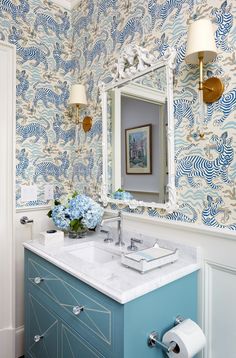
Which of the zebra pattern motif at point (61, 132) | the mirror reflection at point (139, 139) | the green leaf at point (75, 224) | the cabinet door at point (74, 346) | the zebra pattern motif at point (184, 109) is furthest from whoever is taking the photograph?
the zebra pattern motif at point (61, 132)

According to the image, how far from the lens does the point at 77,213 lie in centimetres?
168

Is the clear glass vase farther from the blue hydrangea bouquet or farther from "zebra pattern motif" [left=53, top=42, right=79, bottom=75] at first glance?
"zebra pattern motif" [left=53, top=42, right=79, bottom=75]

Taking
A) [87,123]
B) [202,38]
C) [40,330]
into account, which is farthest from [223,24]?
[40,330]

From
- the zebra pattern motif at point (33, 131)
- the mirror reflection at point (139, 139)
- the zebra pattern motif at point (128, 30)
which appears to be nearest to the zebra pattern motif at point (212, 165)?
the mirror reflection at point (139, 139)

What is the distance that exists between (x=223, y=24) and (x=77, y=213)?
1.28m

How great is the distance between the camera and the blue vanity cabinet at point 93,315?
3.29ft

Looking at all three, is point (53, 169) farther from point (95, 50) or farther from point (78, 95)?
point (95, 50)

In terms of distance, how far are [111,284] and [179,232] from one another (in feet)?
1.64

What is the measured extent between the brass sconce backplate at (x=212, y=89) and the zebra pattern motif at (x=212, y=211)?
0.46m

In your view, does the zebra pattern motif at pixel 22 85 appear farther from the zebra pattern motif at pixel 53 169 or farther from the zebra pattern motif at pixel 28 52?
the zebra pattern motif at pixel 53 169

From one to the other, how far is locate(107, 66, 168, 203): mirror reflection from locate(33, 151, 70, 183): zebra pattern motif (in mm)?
544

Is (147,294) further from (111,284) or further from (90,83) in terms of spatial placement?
(90,83)

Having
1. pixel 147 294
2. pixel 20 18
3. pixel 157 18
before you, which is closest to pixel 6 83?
pixel 20 18

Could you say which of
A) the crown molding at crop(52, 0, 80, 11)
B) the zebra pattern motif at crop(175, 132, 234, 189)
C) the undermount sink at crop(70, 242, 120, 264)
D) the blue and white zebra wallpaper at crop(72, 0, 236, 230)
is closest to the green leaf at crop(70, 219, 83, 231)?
the undermount sink at crop(70, 242, 120, 264)
